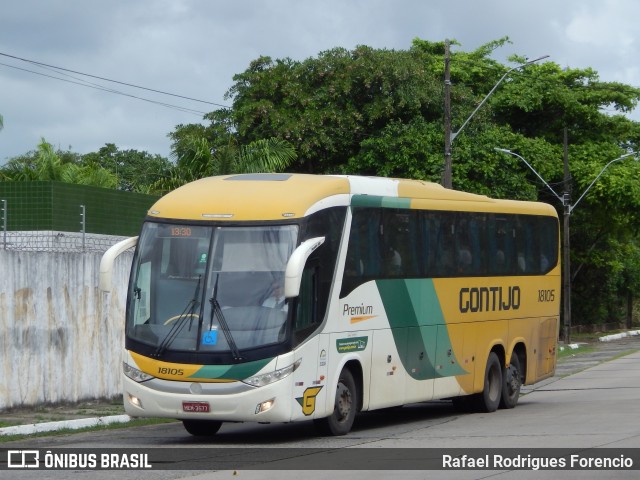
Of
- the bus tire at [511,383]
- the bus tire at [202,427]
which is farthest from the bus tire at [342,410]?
the bus tire at [511,383]

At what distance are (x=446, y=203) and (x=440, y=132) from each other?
2560cm

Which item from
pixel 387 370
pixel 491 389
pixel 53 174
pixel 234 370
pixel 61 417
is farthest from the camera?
pixel 53 174

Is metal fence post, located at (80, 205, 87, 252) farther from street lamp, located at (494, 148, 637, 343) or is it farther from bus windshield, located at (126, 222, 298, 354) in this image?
street lamp, located at (494, 148, 637, 343)

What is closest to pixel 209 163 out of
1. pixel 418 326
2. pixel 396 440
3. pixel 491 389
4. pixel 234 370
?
pixel 491 389

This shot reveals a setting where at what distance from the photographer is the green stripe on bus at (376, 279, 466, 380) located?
56.3ft

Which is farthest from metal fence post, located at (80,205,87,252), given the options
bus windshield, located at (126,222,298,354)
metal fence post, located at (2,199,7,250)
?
bus windshield, located at (126,222,298,354)

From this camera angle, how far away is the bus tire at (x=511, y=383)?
2106 cm

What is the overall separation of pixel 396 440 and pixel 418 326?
3065 mm

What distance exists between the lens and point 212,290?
47.6 feet

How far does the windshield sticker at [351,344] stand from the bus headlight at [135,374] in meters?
2.56

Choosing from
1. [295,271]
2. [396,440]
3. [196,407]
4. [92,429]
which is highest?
[295,271]

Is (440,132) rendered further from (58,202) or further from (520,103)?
(58,202)

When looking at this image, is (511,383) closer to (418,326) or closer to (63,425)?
(418,326)

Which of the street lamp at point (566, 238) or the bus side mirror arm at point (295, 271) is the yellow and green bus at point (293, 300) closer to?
the bus side mirror arm at point (295, 271)
